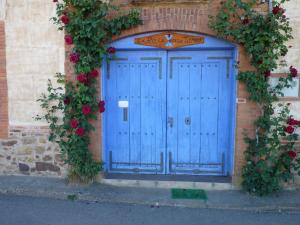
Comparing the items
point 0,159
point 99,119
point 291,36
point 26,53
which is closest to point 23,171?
point 0,159

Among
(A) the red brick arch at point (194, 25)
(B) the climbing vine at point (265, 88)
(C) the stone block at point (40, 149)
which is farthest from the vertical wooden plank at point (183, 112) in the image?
(C) the stone block at point (40, 149)

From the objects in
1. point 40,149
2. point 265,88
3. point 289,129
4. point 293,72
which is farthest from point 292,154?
point 40,149

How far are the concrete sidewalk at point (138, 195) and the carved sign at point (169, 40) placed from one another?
2.54 meters

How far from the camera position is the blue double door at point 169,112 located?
4926mm

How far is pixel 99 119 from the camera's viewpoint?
4.95 meters

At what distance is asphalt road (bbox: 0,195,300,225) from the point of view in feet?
12.6

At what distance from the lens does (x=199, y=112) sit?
5.02m

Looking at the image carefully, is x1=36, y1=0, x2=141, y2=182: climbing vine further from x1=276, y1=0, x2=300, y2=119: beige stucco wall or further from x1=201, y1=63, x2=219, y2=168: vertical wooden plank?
x1=276, y1=0, x2=300, y2=119: beige stucco wall

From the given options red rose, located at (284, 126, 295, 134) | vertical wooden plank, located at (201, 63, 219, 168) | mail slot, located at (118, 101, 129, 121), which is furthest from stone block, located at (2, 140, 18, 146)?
red rose, located at (284, 126, 295, 134)

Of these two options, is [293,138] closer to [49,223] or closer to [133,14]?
[133,14]

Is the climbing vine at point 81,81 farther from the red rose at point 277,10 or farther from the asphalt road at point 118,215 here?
the red rose at point 277,10

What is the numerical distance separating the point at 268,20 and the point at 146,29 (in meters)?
1.92

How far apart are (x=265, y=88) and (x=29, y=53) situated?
4.11 m

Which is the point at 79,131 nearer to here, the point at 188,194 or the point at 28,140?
the point at 28,140
